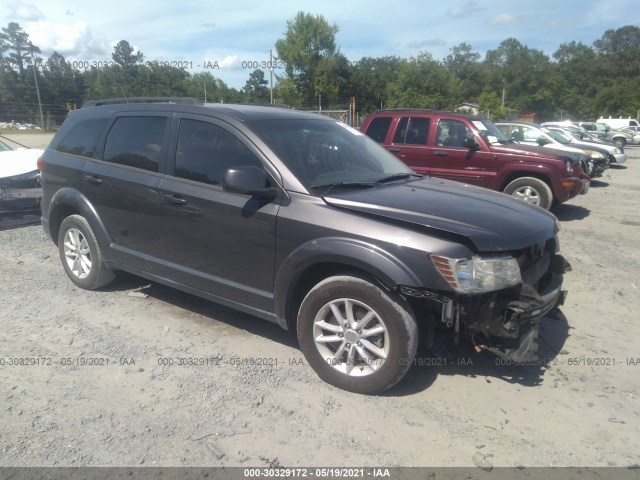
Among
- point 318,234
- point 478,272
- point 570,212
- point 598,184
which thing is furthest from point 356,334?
point 598,184

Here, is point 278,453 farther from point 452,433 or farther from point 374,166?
point 374,166

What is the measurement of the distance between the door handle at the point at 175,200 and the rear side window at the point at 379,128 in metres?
6.48

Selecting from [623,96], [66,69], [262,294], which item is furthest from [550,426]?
[623,96]

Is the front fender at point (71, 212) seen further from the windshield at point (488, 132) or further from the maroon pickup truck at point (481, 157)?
the windshield at point (488, 132)

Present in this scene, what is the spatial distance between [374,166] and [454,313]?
170cm

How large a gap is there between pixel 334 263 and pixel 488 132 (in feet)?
23.6

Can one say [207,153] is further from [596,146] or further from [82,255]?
[596,146]

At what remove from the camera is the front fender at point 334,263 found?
3.10 m

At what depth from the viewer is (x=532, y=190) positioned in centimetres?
911

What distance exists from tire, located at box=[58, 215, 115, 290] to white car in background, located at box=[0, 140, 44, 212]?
129 inches

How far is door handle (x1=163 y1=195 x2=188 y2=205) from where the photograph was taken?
4.06m

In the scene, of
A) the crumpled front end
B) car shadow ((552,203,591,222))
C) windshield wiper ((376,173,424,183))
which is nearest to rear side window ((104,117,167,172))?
windshield wiper ((376,173,424,183))

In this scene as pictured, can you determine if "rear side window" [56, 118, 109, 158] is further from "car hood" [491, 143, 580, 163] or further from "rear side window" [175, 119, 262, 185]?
"car hood" [491, 143, 580, 163]

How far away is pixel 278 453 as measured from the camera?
284 centimetres
